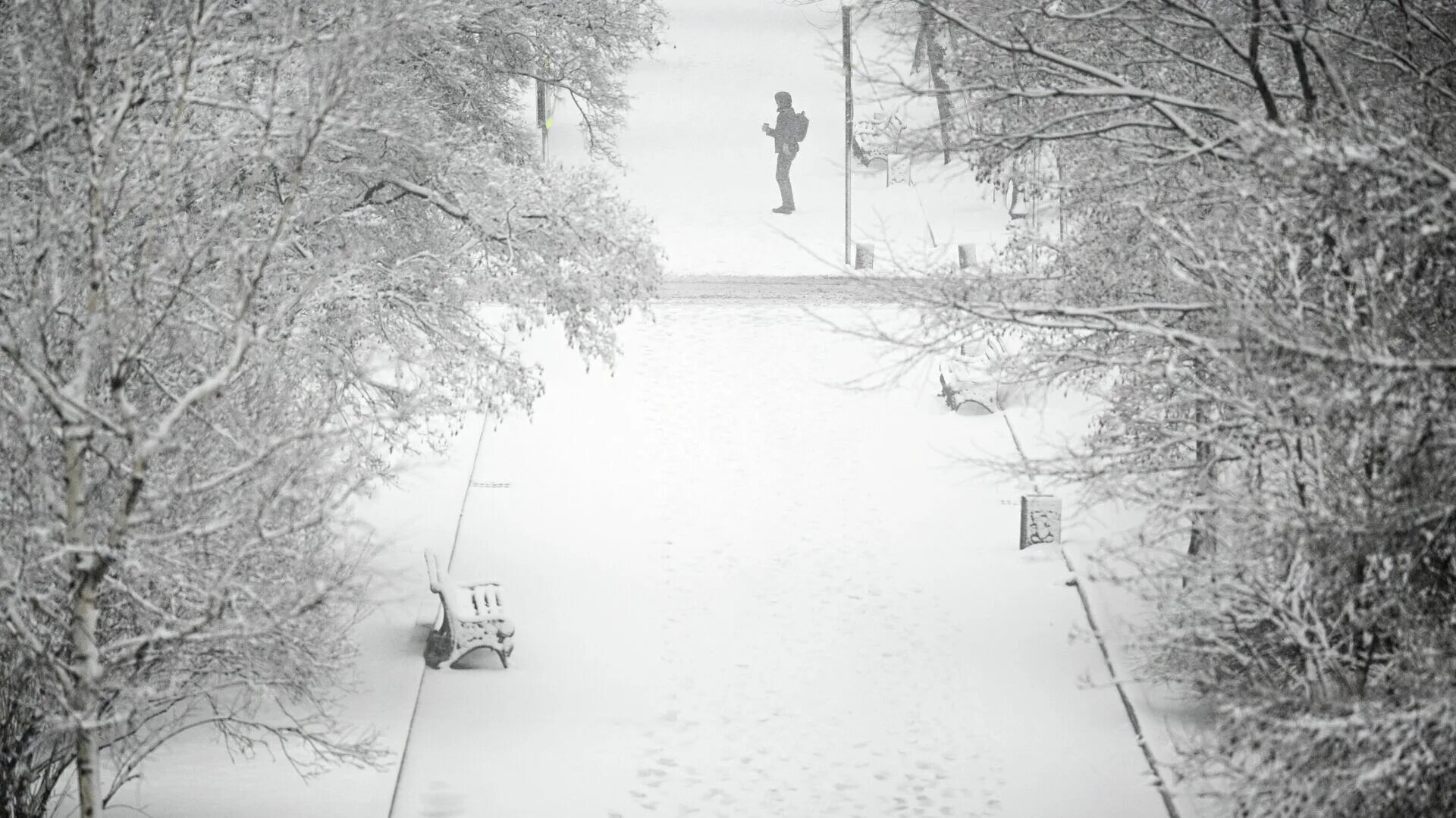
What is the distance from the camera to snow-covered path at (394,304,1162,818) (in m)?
11.5

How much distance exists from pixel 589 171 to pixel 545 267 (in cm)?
90

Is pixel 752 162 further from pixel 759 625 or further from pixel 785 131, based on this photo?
pixel 759 625

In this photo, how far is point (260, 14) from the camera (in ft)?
37.4

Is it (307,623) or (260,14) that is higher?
(260,14)

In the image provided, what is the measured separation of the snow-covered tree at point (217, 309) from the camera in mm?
7742

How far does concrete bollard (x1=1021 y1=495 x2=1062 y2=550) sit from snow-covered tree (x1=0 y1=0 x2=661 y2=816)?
495cm

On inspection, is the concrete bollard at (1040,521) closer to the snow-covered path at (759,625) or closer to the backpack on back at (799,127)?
the snow-covered path at (759,625)

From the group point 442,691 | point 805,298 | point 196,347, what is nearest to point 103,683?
point 196,347

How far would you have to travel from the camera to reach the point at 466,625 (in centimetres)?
1323

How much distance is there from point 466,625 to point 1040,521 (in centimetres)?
605

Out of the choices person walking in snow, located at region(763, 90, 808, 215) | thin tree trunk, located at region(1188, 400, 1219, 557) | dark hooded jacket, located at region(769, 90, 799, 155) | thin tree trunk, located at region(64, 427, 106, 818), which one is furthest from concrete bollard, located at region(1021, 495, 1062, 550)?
dark hooded jacket, located at region(769, 90, 799, 155)

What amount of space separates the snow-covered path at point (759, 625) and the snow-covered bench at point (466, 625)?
0.24 meters

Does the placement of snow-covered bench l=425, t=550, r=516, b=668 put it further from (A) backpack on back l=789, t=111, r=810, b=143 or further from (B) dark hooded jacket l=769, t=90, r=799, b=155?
(A) backpack on back l=789, t=111, r=810, b=143

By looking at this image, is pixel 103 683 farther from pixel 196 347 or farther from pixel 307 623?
pixel 196 347
